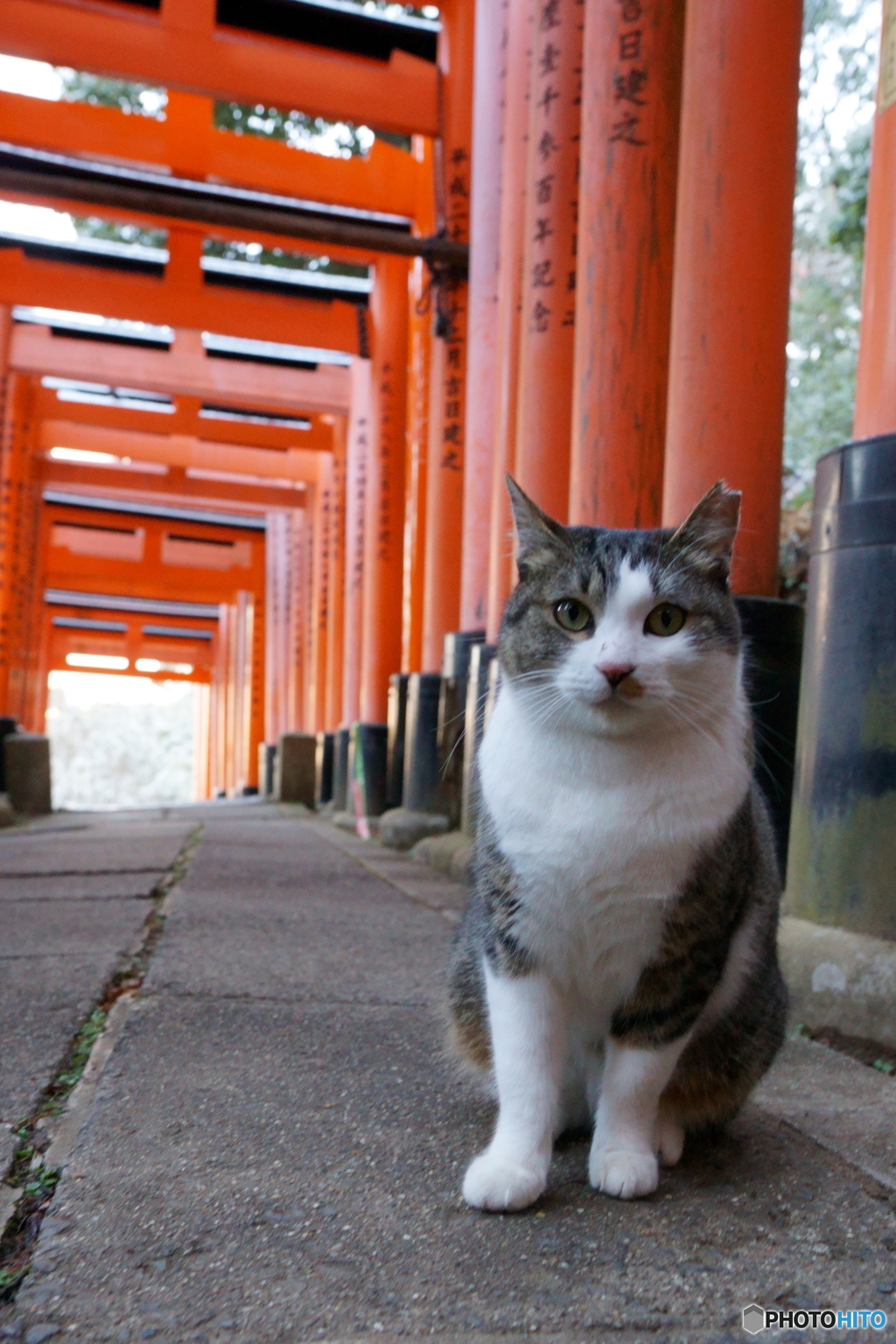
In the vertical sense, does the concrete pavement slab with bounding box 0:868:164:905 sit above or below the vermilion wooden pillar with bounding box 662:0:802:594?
below

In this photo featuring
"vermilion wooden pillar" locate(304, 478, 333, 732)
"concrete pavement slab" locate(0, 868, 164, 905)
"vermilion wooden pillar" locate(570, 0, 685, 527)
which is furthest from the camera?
"vermilion wooden pillar" locate(304, 478, 333, 732)

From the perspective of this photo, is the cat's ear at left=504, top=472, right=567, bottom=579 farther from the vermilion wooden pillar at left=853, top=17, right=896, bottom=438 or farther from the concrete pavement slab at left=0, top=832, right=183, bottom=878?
the concrete pavement slab at left=0, top=832, right=183, bottom=878

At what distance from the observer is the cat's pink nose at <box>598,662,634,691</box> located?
4.30 feet

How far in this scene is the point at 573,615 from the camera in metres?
1.42

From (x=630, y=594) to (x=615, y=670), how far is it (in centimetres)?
11

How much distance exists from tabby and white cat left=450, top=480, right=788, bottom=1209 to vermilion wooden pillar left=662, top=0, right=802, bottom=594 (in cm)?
130

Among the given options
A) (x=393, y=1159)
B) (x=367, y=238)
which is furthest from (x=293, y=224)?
(x=393, y=1159)

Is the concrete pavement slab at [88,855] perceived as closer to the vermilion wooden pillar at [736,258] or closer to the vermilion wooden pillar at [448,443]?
the vermilion wooden pillar at [448,443]

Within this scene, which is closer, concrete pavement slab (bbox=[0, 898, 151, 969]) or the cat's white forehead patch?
the cat's white forehead patch

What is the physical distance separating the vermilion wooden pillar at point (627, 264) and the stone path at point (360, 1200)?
1.56 metres

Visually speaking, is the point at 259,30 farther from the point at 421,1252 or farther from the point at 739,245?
the point at 421,1252

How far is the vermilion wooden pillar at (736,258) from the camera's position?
8.69 feet

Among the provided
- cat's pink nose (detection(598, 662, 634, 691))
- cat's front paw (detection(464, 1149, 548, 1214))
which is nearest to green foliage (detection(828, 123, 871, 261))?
cat's pink nose (detection(598, 662, 634, 691))

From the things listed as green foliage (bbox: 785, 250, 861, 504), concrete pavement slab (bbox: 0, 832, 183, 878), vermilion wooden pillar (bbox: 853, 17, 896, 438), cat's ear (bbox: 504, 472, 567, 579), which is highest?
green foliage (bbox: 785, 250, 861, 504)
